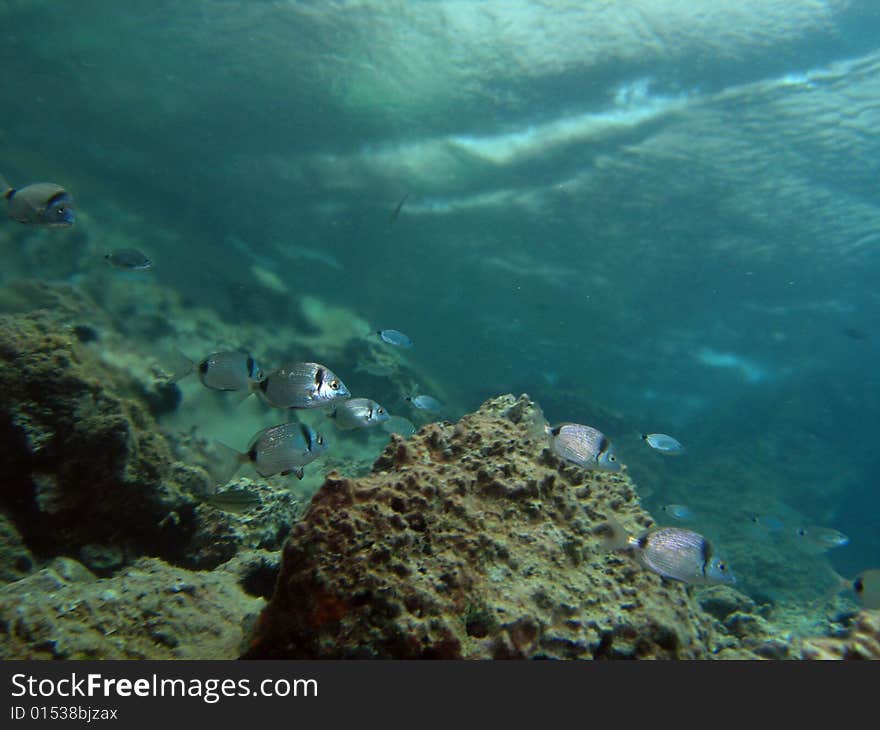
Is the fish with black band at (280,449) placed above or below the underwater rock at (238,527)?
above

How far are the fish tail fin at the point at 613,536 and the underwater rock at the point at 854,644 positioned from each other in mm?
1546

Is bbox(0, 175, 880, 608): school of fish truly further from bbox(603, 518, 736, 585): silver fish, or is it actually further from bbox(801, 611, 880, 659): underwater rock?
bbox(801, 611, 880, 659): underwater rock

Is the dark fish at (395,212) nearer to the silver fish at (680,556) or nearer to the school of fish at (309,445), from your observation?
the school of fish at (309,445)

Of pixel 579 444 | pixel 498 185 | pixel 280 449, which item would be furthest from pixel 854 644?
pixel 498 185

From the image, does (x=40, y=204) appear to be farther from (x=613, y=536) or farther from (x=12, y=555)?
(x=613, y=536)

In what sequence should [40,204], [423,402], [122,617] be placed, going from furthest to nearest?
[423,402], [40,204], [122,617]

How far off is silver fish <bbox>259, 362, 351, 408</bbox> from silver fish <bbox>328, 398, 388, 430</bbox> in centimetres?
155

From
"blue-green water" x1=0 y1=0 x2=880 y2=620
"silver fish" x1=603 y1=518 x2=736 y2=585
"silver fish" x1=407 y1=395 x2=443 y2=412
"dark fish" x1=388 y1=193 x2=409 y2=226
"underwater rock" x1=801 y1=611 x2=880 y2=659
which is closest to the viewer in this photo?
"silver fish" x1=603 y1=518 x2=736 y2=585

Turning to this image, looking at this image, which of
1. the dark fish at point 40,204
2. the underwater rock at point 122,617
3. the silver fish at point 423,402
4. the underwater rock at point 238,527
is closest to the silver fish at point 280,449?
the underwater rock at point 122,617

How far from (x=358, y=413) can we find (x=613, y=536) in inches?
122

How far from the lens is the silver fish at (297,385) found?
3.98m

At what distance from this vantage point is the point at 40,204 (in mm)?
5148

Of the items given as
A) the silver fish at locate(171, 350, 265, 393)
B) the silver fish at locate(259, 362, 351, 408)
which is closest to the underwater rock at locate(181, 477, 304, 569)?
the silver fish at locate(171, 350, 265, 393)

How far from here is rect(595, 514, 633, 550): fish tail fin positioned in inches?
143
